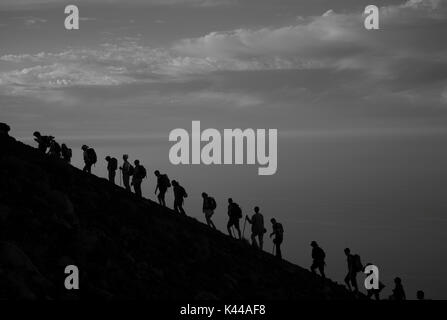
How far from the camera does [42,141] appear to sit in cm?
3073

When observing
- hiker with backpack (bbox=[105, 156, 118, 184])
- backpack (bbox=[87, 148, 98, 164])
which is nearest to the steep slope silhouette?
hiker with backpack (bbox=[105, 156, 118, 184])

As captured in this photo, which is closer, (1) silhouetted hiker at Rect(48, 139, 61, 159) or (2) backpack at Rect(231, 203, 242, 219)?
(2) backpack at Rect(231, 203, 242, 219)

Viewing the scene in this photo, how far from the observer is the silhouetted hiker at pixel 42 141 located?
30.5 meters

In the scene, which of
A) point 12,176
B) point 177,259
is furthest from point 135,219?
point 12,176

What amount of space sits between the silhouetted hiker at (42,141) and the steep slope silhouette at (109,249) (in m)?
2.40

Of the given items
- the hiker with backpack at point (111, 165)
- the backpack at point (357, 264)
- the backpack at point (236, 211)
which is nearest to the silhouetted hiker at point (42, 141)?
the hiker with backpack at point (111, 165)

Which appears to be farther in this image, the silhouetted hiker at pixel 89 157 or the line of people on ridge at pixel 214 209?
the silhouetted hiker at pixel 89 157

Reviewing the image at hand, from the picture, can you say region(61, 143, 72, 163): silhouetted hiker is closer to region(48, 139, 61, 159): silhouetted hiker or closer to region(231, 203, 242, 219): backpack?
region(48, 139, 61, 159): silhouetted hiker

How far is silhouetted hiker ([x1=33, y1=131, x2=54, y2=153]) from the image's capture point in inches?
1202

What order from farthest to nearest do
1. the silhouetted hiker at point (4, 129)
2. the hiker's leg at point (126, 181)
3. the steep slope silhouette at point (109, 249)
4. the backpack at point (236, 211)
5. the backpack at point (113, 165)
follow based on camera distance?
the backpack at point (113, 165), the hiker's leg at point (126, 181), the silhouetted hiker at point (4, 129), the backpack at point (236, 211), the steep slope silhouette at point (109, 249)

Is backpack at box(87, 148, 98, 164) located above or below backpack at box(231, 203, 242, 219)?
above

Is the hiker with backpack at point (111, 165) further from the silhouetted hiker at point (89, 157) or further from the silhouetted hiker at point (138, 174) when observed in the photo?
the silhouetted hiker at point (138, 174)

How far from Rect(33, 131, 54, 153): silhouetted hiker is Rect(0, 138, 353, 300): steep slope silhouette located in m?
2.40
